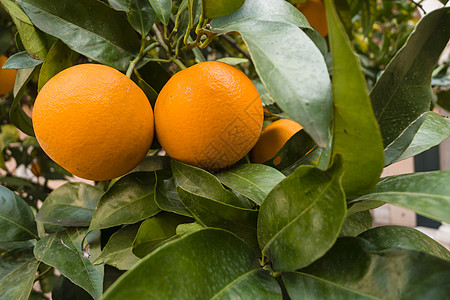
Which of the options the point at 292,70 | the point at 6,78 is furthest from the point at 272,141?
the point at 6,78

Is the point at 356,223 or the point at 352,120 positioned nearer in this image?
the point at 352,120

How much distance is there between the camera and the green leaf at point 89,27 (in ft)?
1.36

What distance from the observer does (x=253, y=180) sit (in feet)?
1.21

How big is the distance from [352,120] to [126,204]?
0.96ft

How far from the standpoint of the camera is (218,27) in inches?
16.0

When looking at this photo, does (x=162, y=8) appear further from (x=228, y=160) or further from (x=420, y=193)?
(x=420, y=193)

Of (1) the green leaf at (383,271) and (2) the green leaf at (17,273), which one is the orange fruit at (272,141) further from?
(2) the green leaf at (17,273)

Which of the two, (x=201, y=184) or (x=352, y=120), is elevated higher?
(x=352, y=120)

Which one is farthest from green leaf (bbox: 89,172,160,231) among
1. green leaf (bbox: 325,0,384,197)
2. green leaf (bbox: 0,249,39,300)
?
green leaf (bbox: 325,0,384,197)

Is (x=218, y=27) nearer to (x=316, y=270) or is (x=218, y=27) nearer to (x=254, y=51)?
(x=254, y=51)

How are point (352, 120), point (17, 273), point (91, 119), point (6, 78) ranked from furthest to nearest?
point (6, 78), point (17, 273), point (91, 119), point (352, 120)

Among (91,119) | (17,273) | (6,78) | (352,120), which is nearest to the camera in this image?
(352,120)

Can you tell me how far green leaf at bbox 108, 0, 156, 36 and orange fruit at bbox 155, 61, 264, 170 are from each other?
11 cm

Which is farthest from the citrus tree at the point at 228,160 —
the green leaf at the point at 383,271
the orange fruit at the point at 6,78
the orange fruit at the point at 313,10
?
the orange fruit at the point at 313,10
